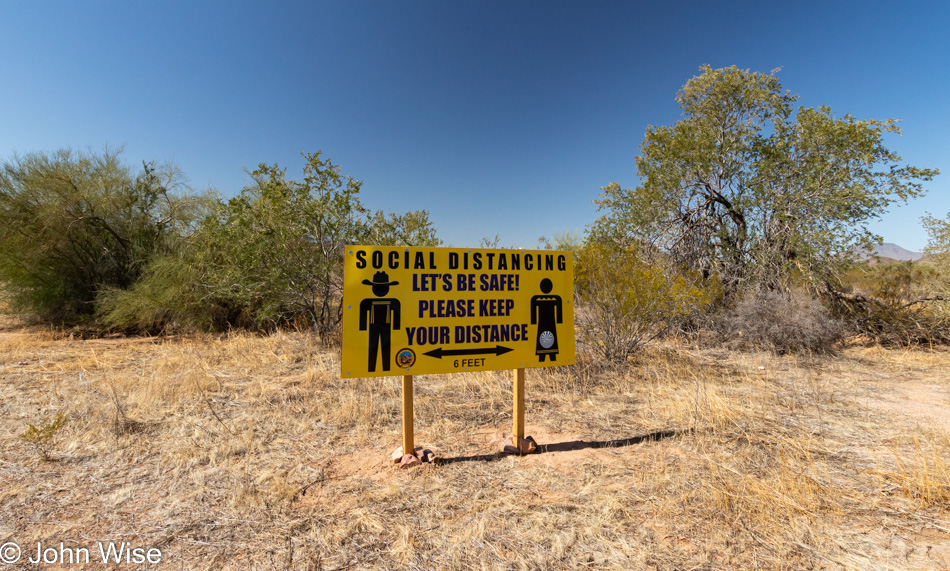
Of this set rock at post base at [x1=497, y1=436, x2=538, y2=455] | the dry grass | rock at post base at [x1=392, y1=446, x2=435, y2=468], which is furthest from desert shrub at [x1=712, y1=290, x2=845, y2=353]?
rock at post base at [x1=392, y1=446, x2=435, y2=468]

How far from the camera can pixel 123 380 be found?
5961 millimetres

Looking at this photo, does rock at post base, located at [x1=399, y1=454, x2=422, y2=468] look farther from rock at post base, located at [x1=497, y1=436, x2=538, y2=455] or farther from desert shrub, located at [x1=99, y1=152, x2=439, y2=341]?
desert shrub, located at [x1=99, y1=152, x2=439, y2=341]

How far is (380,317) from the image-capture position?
3383mm

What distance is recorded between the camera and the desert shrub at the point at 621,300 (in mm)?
6680

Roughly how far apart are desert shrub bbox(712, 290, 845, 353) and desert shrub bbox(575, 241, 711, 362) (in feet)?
7.86

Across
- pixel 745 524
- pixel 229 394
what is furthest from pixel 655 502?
pixel 229 394

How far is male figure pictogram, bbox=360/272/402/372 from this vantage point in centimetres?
334

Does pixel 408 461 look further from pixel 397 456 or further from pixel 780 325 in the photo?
pixel 780 325

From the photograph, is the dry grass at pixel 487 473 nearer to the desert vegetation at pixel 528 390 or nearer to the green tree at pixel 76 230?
the desert vegetation at pixel 528 390

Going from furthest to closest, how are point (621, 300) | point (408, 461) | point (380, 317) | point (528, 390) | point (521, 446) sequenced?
point (621, 300) → point (528, 390) → point (521, 446) → point (408, 461) → point (380, 317)

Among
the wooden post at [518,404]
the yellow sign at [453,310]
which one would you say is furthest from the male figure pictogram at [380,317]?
the wooden post at [518,404]

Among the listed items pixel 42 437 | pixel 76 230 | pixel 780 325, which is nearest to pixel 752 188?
pixel 780 325

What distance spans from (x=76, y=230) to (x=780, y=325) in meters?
17.4

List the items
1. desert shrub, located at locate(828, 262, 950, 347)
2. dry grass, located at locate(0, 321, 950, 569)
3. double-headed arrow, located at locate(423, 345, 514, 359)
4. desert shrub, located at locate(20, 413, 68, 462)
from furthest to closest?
desert shrub, located at locate(828, 262, 950, 347) → desert shrub, located at locate(20, 413, 68, 462) → double-headed arrow, located at locate(423, 345, 514, 359) → dry grass, located at locate(0, 321, 950, 569)
